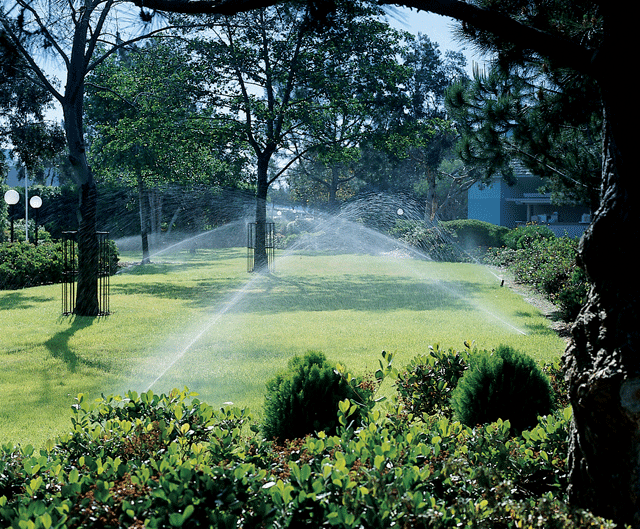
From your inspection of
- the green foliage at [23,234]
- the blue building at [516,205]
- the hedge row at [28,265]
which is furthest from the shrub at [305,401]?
the blue building at [516,205]

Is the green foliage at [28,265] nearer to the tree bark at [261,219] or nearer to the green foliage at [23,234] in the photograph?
the tree bark at [261,219]

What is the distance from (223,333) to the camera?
970 centimetres

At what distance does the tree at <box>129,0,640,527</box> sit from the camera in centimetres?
238

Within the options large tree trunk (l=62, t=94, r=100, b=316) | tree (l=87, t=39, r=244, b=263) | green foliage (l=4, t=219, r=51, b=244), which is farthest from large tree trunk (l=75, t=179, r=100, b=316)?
green foliage (l=4, t=219, r=51, b=244)

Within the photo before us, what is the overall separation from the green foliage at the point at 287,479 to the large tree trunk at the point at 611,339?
23 cm

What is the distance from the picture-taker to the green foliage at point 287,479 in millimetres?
2232

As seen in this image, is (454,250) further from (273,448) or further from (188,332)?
(273,448)

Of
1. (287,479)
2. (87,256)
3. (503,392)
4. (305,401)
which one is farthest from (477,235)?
(287,479)

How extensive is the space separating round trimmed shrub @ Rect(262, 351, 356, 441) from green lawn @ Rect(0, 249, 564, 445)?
5.50ft

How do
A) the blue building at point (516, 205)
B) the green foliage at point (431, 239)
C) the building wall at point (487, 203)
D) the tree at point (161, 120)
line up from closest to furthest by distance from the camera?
1. the tree at point (161, 120)
2. the green foliage at point (431, 239)
3. the blue building at point (516, 205)
4. the building wall at point (487, 203)

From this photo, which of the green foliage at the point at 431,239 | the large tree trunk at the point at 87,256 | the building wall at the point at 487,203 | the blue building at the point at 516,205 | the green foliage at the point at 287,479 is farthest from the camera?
the building wall at the point at 487,203

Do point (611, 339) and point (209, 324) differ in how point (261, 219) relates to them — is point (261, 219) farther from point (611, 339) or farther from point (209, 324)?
point (611, 339)

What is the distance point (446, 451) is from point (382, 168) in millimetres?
42678

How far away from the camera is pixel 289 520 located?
88.4 inches
